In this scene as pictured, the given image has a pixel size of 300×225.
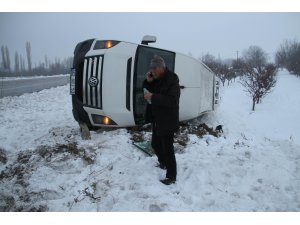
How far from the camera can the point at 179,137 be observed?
5.28 meters

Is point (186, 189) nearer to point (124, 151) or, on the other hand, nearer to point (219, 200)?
point (219, 200)

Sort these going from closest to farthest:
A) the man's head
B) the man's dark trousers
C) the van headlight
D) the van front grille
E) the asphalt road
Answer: the man's head < the man's dark trousers < the van front grille < the van headlight < the asphalt road

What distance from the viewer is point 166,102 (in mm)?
3168

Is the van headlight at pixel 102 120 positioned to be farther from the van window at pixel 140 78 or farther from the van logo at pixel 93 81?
the van logo at pixel 93 81

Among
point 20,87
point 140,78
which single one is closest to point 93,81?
point 140,78

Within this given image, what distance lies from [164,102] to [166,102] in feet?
0.09

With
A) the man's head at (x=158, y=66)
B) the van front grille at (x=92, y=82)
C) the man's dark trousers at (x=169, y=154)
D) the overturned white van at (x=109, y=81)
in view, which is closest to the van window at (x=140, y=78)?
the overturned white van at (x=109, y=81)

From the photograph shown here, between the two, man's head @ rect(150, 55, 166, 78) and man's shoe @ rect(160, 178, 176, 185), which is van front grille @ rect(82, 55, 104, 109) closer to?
man's head @ rect(150, 55, 166, 78)

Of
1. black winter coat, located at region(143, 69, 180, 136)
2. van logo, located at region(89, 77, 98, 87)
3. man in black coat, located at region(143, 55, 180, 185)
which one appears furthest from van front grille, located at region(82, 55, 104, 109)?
black winter coat, located at region(143, 69, 180, 136)

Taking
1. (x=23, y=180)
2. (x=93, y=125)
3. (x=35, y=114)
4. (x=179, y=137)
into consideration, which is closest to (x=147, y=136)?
(x=179, y=137)

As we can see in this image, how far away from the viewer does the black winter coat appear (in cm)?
317

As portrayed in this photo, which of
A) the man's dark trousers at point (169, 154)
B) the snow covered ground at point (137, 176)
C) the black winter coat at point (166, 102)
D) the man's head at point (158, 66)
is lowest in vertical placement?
the snow covered ground at point (137, 176)

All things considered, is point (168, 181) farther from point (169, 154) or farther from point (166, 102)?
point (166, 102)

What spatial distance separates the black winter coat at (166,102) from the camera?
10.4 feet
